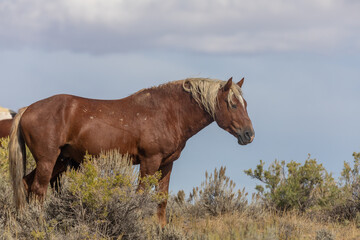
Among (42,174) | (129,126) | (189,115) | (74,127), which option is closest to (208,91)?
(189,115)

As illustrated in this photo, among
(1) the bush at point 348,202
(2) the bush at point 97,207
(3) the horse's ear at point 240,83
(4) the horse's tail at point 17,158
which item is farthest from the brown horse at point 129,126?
(1) the bush at point 348,202

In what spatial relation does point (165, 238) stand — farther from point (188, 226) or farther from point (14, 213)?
point (14, 213)

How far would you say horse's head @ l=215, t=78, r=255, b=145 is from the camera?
882cm

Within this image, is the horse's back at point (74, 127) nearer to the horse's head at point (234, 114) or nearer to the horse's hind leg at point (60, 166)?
the horse's hind leg at point (60, 166)

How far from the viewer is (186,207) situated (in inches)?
419

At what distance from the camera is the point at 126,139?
855 centimetres

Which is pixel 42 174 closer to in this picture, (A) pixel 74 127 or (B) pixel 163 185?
(A) pixel 74 127

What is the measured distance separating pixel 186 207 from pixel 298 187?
2.46 metres

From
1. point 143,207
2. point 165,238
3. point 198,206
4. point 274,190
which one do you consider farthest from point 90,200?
point 274,190

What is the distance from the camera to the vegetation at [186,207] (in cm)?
734

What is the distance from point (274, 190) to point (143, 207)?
453cm

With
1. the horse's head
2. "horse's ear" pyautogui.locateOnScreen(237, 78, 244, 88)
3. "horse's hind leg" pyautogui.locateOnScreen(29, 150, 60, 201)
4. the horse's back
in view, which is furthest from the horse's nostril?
"horse's hind leg" pyautogui.locateOnScreen(29, 150, 60, 201)

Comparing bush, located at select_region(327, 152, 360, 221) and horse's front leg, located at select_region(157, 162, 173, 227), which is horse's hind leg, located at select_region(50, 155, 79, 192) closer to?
horse's front leg, located at select_region(157, 162, 173, 227)

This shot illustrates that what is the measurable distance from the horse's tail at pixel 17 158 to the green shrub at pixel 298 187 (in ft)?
16.5
